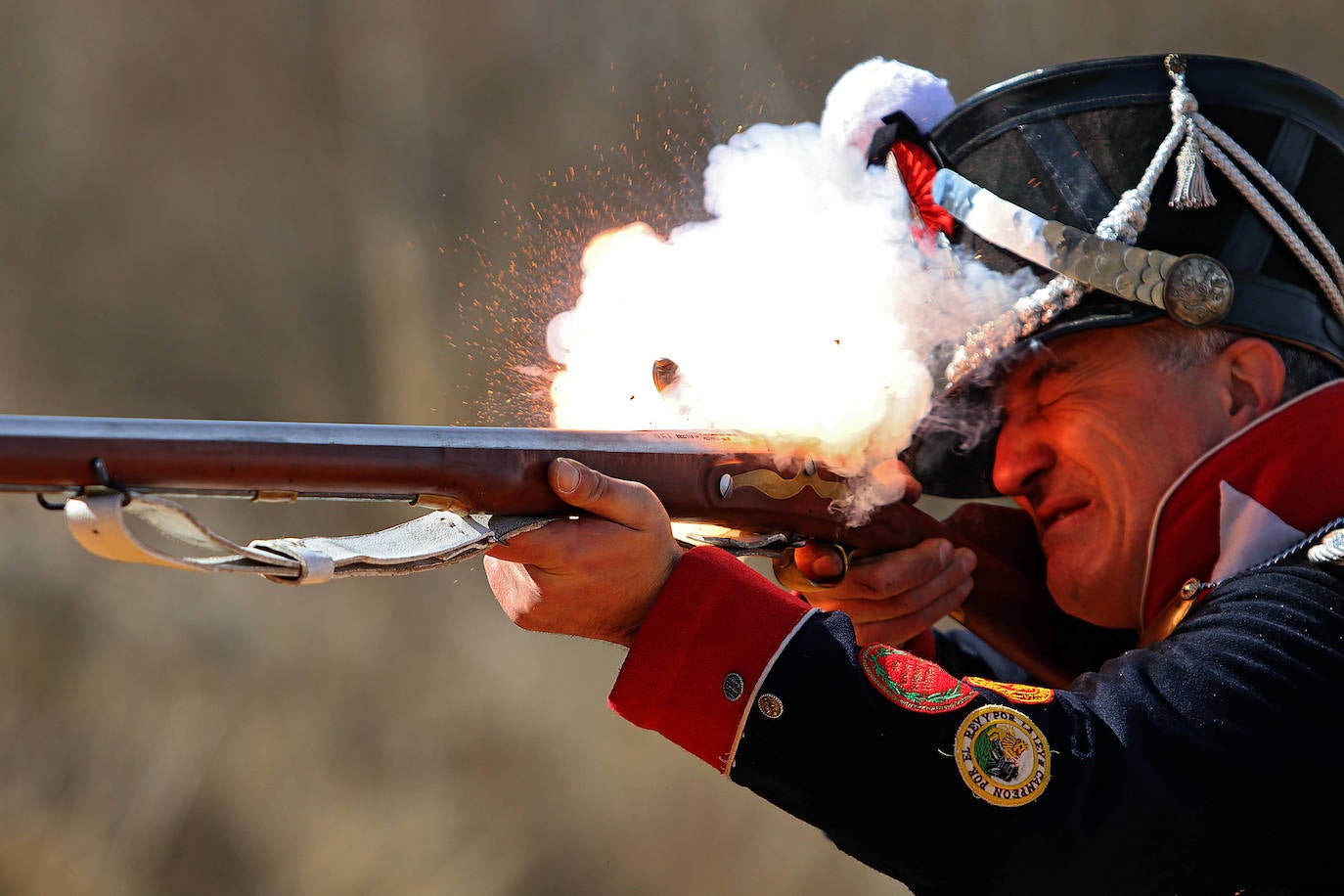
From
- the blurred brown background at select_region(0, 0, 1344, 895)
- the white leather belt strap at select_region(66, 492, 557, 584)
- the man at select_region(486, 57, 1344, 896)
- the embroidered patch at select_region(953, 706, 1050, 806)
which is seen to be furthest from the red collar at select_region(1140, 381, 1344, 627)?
the blurred brown background at select_region(0, 0, 1344, 895)

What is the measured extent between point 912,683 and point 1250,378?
34.4 inches

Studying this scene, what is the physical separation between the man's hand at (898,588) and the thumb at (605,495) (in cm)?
65

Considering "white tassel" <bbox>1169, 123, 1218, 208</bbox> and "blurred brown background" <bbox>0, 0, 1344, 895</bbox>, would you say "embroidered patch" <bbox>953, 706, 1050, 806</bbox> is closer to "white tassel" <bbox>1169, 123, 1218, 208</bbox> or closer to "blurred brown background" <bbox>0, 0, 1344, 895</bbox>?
"white tassel" <bbox>1169, 123, 1218, 208</bbox>

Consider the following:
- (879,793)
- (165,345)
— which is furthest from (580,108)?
(879,793)

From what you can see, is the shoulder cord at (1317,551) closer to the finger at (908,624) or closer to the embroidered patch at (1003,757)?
the embroidered patch at (1003,757)

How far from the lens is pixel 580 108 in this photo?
394cm

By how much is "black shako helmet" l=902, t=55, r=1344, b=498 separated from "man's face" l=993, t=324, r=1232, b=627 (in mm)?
110

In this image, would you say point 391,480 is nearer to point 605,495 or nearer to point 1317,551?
point 605,495

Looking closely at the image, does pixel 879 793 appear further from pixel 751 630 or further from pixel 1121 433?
pixel 1121 433

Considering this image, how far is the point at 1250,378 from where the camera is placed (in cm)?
189

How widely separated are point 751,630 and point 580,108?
2852 mm

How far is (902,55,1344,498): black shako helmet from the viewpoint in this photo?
6.18ft

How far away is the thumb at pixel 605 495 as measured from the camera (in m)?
1.48

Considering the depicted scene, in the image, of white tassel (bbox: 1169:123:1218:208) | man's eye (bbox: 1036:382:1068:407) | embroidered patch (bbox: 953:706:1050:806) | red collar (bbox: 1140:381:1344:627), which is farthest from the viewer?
man's eye (bbox: 1036:382:1068:407)
